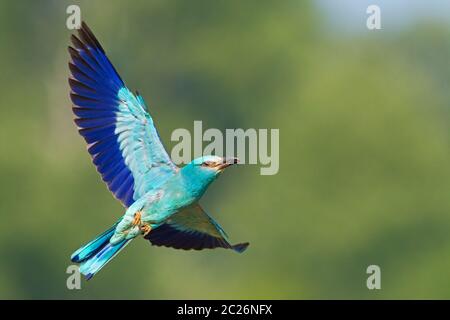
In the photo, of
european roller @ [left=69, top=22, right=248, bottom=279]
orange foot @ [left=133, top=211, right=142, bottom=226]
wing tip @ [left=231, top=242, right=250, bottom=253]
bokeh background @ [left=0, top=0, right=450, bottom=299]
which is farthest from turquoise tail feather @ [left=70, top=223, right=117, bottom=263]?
bokeh background @ [left=0, top=0, right=450, bottom=299]

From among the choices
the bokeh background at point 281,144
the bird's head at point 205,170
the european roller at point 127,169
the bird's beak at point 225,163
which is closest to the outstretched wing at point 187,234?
the european roller at point 127,169

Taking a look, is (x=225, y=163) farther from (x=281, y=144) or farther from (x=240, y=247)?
(x=281, y=144)

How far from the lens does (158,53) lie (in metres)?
36.5

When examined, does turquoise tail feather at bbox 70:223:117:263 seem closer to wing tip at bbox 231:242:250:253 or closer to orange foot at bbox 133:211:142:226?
orange foot at bbox 133:211:142:226

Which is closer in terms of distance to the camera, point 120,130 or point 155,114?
point 120,130

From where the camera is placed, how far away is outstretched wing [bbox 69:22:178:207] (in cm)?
951

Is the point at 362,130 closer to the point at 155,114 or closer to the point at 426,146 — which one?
the point at 426,146

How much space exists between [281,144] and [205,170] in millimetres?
20175

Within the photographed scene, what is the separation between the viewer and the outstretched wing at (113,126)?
9508 mm

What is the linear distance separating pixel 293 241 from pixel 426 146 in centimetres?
432

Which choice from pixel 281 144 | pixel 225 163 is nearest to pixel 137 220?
pixel 225 163

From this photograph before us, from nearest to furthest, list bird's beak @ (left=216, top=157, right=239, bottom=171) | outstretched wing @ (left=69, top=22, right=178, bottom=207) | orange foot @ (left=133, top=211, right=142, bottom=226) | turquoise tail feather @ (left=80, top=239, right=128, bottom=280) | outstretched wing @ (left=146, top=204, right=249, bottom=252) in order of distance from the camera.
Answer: bird's beak @ (left=216, top=157, right=239, bottom=171) < orange foot @ (left=133, top=211, right=142, bottom=226) < turquoise tail feather @ (left=80, top=239, right=128, bottom=280) < outstretched wing @ (left=69, top=22, right=178, bottom=207) < outstretched wing @ (left=146, top=204, right=249, bottom=252)

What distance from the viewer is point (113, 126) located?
9.67m
